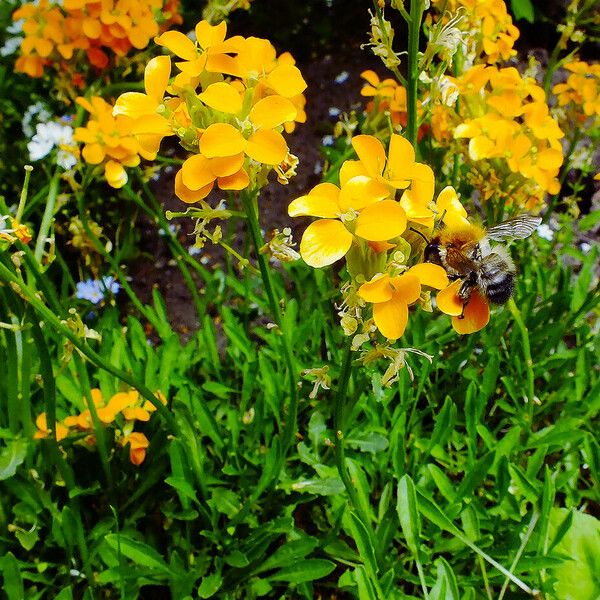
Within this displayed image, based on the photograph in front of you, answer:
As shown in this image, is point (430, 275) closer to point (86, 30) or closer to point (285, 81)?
point (285, 81)

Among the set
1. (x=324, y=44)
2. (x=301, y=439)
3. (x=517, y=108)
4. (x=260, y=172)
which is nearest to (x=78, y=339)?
(x=260, y=172)

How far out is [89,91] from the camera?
2.14m

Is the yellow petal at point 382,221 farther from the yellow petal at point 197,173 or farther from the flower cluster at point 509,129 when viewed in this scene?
the flower cluster at point 509,129

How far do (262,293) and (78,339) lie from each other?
1.26 m

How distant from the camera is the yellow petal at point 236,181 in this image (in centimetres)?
95

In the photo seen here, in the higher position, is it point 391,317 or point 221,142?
point 221,142

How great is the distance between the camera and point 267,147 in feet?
3.08

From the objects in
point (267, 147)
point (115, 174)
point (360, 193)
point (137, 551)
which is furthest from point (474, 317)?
point (115, 174)

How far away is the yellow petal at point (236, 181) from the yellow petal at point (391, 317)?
0.83ft

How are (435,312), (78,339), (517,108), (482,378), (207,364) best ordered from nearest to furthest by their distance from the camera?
1. (78,339)
2. (517,108)
3. (482,378)
4. (207,364)
5. (435,312)

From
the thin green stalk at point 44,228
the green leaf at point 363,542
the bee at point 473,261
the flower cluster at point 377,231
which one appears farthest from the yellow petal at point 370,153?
the thin green stalk at point 44,228

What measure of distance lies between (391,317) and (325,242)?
136 millimetres

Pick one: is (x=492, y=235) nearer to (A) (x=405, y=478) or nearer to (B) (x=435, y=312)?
(A) (x=405, y=478)

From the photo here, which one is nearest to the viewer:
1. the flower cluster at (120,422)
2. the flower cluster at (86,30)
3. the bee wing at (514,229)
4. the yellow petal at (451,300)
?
the yellow petal at (451,300)
